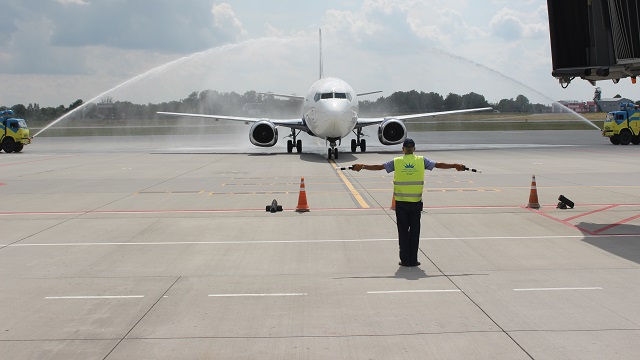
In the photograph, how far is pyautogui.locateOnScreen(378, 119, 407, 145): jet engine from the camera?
41.3 meters

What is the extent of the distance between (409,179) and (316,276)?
2347 millimetres

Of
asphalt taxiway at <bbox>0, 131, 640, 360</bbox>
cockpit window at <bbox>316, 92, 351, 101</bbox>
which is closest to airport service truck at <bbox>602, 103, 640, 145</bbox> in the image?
cockpit window at <bbox>316, 92, 351, 101</bbox>

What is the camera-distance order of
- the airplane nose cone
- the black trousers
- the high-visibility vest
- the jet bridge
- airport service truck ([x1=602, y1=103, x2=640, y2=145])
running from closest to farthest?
the black trousers, the high-visibility vest, the jet bridge, the airplane nose cone, airport service truck ([x1=602, y1=103, x2=640, y2=145])

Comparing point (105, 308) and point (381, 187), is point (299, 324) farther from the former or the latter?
point (381, 187)

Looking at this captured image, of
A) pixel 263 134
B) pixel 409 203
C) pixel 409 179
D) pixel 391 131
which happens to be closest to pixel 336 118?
pixel 391 131

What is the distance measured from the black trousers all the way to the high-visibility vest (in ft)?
0.37

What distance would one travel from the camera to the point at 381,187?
2266cm

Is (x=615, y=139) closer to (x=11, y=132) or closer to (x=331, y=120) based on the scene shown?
(x=331, y=120)

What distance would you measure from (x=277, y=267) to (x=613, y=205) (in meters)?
10.4

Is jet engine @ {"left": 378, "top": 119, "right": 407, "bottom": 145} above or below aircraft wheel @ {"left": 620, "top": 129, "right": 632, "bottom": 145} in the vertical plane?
above

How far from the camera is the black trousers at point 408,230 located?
10828 millimetres

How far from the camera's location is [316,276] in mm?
10117

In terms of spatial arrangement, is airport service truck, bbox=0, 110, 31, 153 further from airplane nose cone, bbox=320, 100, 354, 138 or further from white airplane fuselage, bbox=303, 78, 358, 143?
airplane nose cone, bbox=320, 100, 354, 138

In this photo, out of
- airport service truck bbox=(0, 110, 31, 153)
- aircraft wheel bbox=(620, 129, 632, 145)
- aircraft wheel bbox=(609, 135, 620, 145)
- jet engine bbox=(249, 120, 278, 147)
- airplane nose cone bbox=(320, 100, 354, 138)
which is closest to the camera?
airplane nose cone bbox=(320, 100, 354, 138)
